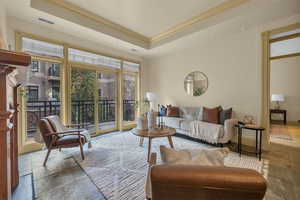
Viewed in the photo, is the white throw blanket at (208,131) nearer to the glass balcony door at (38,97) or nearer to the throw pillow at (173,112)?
the throw pillow at (173,112)

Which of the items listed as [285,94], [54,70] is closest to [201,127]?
[54,70]

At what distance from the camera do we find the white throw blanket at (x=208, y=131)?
3.06m

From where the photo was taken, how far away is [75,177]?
2.04 meters

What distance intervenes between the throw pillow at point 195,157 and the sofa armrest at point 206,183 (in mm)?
222

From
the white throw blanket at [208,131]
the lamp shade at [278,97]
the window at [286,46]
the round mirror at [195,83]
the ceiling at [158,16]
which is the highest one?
the ceiling at [158,16]

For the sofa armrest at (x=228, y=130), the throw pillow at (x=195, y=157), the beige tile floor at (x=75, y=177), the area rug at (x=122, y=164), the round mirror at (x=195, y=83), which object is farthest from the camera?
the round mirror at (x=195, y=83)

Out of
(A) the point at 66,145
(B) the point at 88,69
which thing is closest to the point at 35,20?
(B) the point at 88,69

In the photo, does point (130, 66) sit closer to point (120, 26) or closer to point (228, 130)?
point (120, 26)

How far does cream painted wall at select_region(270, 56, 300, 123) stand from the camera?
545 cm

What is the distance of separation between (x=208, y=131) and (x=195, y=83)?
1746 mm

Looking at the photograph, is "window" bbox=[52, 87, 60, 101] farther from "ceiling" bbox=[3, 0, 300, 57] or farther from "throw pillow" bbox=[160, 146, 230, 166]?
"throw pillow" bbox=[160, 146, 230, 166]

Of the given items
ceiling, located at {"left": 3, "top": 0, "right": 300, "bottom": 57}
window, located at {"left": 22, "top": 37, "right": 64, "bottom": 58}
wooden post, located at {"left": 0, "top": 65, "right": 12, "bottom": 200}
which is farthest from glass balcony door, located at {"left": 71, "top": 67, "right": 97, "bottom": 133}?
wooden post, located at {"left": 0, "top": 65, "right": 12, "bottom": 200}

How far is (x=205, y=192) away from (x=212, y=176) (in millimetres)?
86

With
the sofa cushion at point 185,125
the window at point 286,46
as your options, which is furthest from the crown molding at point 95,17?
the window at point 286,46
